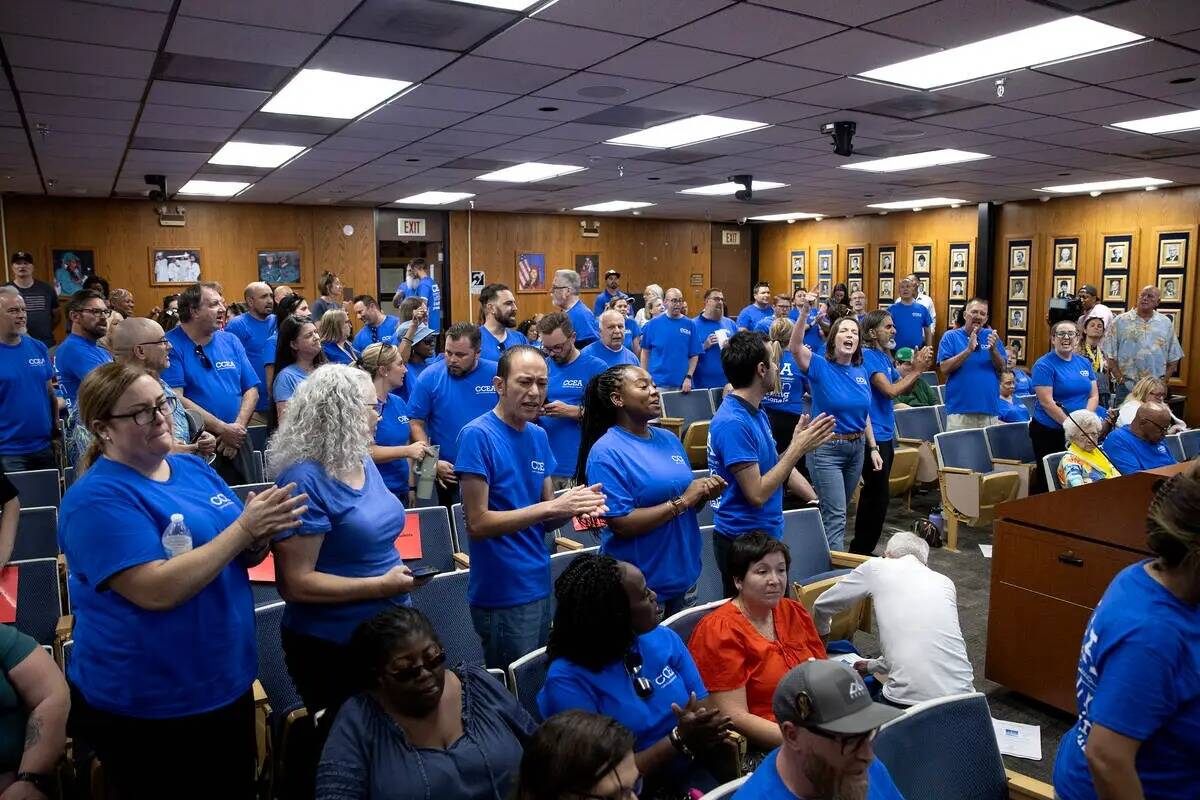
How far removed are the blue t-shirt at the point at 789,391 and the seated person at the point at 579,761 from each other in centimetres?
473

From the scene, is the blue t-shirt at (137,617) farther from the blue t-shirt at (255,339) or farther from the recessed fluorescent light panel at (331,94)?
the blue t-shirt at (255,339)

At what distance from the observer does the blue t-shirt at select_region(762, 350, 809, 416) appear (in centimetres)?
625

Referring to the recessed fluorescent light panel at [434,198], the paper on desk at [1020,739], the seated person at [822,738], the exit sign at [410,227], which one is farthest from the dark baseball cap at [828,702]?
the exit sign at [410,227]

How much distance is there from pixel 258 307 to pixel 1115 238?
1080 centimetres

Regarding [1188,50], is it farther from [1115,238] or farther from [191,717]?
[1115,238]

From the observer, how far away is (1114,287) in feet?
37.3

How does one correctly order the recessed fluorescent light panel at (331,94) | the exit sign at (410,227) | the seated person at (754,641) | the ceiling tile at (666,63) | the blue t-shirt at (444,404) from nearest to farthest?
the seated person at (754,641), the blue t-shirt at (444,404), the ceiling tile at (666,63), the recessed fluorescent light panel at (331,94), the exit sign at (410,227)

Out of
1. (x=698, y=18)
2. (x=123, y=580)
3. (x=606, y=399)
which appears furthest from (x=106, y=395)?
(x=698, y=18)

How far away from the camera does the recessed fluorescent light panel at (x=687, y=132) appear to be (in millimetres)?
6547

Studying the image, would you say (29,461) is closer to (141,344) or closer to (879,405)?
(141,344)

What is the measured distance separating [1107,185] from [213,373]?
10692 mm

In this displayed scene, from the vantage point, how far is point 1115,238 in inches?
444

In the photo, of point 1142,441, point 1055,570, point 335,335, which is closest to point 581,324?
point 335,335

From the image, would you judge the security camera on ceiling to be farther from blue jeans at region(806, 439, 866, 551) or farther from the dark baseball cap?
the dark baseball cap
